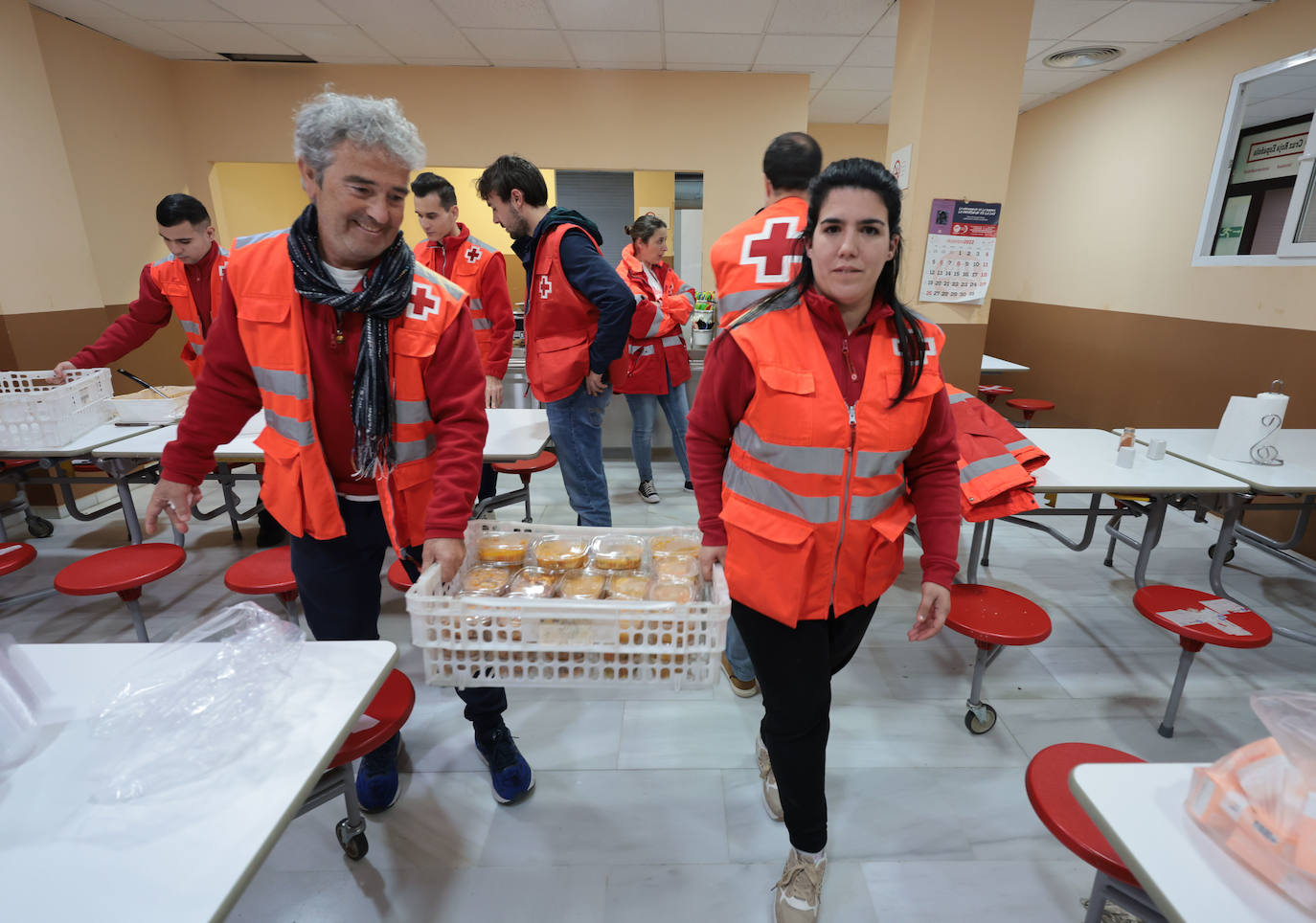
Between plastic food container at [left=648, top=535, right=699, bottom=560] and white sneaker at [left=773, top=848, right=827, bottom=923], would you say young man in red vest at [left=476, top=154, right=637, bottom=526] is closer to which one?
plastic food container at [left=648, top=535, right=699, bottom=560]

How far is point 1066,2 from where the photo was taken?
3.57m

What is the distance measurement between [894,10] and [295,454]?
4.46m

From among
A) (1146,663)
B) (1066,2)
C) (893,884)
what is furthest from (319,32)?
(1146,663)

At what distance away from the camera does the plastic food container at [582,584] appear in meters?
1.25

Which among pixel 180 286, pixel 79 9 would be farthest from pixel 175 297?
pixel 79 9

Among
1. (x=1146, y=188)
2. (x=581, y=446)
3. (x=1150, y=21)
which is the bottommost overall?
(x=581, y=446)

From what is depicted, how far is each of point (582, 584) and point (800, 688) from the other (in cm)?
51

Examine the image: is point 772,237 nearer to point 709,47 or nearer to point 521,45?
point 709,47

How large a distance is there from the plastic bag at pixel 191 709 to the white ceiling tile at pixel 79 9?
16.1ft

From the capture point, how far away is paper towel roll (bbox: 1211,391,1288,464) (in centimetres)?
235

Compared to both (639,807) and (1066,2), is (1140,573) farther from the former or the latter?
(1066,2)

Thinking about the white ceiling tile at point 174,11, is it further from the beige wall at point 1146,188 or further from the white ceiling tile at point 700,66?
the beige wall at point 1146,188

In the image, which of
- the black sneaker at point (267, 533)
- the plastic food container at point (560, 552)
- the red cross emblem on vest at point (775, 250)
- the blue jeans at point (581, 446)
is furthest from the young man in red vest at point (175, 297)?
the red cross emblem on vest at point (775, 250)

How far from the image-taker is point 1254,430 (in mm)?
2383
